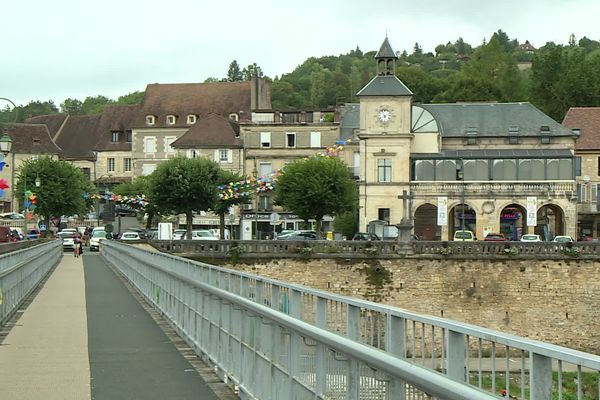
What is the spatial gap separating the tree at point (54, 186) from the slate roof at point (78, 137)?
34676mm

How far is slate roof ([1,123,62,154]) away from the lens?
376 feet

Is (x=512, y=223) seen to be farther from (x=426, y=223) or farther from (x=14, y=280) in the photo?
(x=14, y=280)

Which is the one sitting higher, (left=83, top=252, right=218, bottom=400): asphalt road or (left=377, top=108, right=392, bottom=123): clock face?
(left=377, top=108, right=392, bottom=123): clock face

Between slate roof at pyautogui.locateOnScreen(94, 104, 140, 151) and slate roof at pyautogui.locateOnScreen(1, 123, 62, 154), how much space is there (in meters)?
5.41

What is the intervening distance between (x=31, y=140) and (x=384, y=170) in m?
54.7

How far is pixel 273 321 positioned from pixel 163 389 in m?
2.99

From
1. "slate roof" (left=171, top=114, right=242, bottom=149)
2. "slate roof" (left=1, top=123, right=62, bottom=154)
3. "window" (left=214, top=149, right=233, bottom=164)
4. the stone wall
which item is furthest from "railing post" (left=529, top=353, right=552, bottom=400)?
"slate roof" (left=1, top=123, right=62, bottom=154)

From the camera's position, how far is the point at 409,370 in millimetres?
5141

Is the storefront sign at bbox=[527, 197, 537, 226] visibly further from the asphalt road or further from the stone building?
the asphalt road

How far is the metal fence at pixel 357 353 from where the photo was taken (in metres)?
4.41

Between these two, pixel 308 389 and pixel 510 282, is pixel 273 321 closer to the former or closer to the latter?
pixel 308 389

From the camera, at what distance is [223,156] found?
96.5 m

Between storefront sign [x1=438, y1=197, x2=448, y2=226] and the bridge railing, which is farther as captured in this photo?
storefront sign [x1=438, y1=197, x2=448, y2=226]

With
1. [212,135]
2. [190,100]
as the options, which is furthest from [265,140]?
[190,100]
